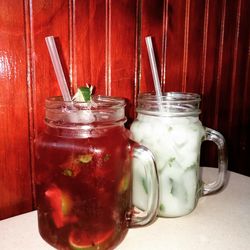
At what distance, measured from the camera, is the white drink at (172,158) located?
720 millimetres

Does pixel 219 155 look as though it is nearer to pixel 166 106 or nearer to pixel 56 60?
pixel 166 106

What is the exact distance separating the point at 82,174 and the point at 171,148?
25 centimetres

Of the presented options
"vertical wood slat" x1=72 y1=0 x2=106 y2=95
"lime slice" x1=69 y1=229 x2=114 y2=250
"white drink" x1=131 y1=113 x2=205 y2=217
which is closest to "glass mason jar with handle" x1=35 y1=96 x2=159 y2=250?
"lime slice" x1=69 y1=229 x2=114 y2=250

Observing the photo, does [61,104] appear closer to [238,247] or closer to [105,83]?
[105,83]

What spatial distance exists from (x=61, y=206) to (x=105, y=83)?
0.40 m

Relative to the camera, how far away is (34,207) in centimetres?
81

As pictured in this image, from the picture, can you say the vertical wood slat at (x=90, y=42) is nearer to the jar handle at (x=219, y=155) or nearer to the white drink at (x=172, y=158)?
the white drink at (x=172, y=158)

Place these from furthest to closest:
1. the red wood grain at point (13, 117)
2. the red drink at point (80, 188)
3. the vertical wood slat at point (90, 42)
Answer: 1. the vertical wood slat at point (90, 42)
2. the red wood grain at point (13, 117)
3. the red drink at point (80, 188)

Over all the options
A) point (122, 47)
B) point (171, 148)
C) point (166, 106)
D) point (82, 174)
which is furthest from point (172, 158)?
point (122, 47)

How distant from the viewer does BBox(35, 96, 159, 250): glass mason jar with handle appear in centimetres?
56

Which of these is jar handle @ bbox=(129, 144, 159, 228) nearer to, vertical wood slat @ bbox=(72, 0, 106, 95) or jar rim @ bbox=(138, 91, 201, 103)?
jar rim @ bbox=(138, 91, 201, 103)

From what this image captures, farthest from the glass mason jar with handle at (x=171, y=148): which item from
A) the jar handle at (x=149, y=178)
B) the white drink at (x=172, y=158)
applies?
the jar handle at (x=149, y=178)

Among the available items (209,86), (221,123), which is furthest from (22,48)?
(221,123)

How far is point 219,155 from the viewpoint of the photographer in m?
0.82
